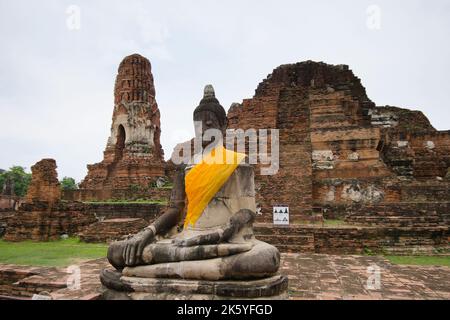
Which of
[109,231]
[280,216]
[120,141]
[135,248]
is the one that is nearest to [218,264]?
[135,248]

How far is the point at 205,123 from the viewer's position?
485cm

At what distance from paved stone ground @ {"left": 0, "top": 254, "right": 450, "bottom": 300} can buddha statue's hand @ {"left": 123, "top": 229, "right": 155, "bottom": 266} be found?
0.62 m

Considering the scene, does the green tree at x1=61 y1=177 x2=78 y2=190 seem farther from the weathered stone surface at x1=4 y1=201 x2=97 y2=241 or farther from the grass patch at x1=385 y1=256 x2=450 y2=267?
the grass patch at x1=385 y1=256 x2=450 y2=267

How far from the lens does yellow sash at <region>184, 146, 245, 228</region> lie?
177 inches

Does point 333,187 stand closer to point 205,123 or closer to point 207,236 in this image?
point 205,123

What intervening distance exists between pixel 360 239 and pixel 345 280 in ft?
12.7

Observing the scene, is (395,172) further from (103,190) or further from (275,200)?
(103,190)

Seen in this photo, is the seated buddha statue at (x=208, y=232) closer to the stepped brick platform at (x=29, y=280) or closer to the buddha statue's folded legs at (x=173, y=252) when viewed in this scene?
the buddha statue's folded legs at (x=173, y=252)

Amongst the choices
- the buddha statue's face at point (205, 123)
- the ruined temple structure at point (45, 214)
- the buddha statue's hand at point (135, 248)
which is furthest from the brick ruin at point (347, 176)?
the ruined temple structure at point (45, 214)

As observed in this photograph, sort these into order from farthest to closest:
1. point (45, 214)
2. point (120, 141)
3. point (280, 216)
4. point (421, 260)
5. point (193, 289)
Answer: point (120, 141)
point (45, 214)
point (280, 216)
point (421, 260)
point (193, 289)

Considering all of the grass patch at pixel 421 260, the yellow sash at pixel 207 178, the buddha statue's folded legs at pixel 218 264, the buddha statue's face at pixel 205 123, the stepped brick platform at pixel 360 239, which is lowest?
the grass patch at pixel 421 260

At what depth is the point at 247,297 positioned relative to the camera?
370 cm

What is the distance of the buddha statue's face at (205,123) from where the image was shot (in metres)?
4.84

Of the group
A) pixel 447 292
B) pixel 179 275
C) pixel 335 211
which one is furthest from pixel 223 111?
pixel 335 211
